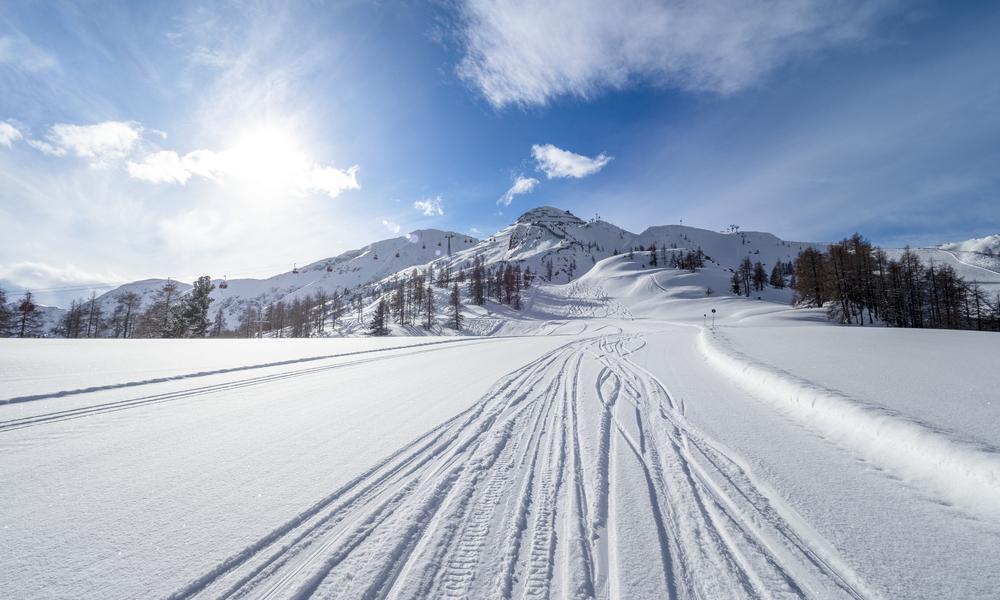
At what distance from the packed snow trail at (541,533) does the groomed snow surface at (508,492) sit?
2 centimetres

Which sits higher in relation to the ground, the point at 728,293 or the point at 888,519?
the point at 728,293

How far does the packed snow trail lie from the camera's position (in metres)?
2.11

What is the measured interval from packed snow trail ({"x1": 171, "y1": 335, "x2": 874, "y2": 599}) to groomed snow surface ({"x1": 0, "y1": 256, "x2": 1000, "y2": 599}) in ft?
0.06

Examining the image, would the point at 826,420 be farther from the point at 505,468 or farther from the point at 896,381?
the point at 505,468

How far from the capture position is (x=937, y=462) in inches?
133

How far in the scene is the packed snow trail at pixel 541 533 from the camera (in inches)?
83.0

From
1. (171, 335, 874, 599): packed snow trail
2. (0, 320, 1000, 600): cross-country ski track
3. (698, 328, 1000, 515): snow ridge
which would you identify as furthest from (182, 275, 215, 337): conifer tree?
(698, 328, 1000, 515): snow ridge

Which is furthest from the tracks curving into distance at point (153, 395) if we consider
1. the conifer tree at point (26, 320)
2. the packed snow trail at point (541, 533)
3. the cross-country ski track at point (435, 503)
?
the conifer tree at point (26, 320)

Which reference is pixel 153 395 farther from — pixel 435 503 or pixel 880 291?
pixel 880 291

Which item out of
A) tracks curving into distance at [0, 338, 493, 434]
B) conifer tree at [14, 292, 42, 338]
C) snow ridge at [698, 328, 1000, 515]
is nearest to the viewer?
snow ridge at [698, 328, 1000, 515]

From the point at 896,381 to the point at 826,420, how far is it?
11.1 feet

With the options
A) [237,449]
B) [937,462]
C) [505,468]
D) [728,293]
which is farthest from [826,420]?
[728,293]

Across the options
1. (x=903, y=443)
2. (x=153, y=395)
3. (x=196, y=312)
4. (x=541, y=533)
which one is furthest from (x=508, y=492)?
(x=196, y=312)

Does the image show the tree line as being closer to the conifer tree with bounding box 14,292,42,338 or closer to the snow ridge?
the snow ridge
